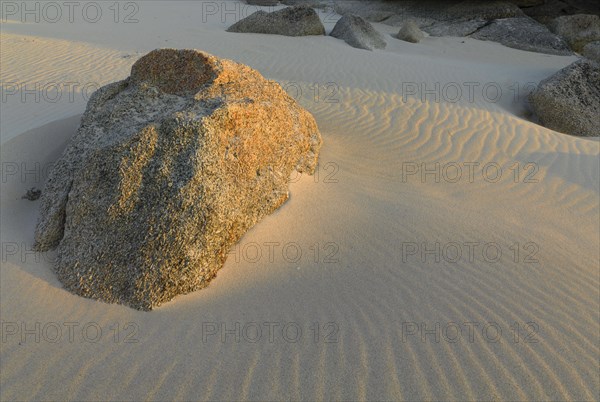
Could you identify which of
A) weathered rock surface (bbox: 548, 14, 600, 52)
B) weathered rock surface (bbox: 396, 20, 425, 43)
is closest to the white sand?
weathered rock surface (bbox: 396, 20, 425, 43)

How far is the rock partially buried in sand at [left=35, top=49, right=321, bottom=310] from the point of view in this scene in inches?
128

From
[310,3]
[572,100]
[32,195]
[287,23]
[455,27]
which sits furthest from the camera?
[310,3]

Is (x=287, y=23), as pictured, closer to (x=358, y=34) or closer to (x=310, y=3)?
(x=358, y=34)

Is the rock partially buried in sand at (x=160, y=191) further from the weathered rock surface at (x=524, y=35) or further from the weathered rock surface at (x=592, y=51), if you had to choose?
A: the weathered rock surface at (x=592, y=51)

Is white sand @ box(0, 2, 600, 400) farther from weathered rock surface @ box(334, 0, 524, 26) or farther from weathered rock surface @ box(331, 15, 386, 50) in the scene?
weathered rock surface @ box(334, 0, 524, 26)

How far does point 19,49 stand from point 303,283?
9.44 m

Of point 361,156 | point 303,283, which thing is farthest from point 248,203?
point 361,156

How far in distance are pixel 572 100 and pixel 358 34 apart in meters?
6.04

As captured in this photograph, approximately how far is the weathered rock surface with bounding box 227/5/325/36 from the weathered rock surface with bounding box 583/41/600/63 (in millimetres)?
7676

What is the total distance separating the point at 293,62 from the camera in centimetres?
1038

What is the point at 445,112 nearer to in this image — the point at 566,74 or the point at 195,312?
the point at 566,74

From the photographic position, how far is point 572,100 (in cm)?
774

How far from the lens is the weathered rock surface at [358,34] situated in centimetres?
1192

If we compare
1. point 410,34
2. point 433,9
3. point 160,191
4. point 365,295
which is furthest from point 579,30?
point 160,191
